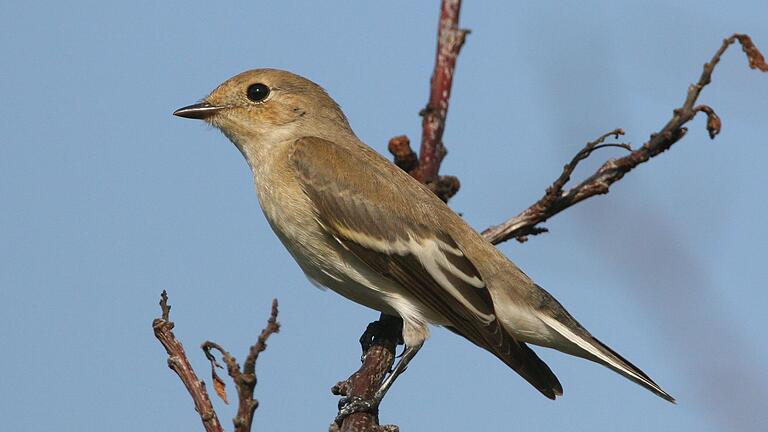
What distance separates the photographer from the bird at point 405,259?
20.0 ft

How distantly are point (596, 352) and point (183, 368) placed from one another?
3.41 metres

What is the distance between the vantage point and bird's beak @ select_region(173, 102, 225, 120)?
709 centimetres

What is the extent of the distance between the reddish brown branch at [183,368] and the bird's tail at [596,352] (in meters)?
3.31

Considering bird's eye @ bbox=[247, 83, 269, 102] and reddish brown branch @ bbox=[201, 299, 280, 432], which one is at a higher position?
bird's eye @ bbox=[247, 83, 269, 102]

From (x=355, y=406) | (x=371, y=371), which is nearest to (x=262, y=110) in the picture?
(x=371, y=371)

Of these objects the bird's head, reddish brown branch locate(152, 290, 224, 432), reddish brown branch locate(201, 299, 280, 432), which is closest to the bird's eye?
the bird's head

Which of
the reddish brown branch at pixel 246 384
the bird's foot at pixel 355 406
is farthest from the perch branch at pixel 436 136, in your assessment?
the reddish brown branch at pixel 246 384

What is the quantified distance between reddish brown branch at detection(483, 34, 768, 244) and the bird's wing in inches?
25.8

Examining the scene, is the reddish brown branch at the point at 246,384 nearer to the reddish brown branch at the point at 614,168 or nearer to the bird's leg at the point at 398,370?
Answer: the bird's leg at the point at 398,370

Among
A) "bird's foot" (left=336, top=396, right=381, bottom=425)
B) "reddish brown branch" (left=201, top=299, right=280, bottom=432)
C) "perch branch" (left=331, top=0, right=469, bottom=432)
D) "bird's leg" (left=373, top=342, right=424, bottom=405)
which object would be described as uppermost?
"perch branch" (left=331, top=0, right=469, bottom=432)

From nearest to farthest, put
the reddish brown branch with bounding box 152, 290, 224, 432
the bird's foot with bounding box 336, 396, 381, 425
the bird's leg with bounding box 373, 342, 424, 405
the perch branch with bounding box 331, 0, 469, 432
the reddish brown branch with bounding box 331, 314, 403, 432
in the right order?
1. the reddish brown branch with bounding box 152, 290, 224, 432
2. the reddish brown branch with bounding box 331, 314, 403, 432
3. the bird's foot with bounding box 336, 396, 381, 425
4. the bird's leg with bounding box 373, 342, 424, 405
5. the perch branch with bounding box 331, 0, 469, 432

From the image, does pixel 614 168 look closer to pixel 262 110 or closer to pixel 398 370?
pixel 398 370

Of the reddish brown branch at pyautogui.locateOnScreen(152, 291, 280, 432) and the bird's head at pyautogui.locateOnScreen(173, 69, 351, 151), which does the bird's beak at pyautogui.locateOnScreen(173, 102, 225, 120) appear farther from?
→ the reddish brown branch at pyautogui.locateOnScreen(152, 291, 280, 432)

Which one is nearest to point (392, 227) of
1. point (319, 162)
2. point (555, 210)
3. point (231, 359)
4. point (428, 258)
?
point (428, 258)
